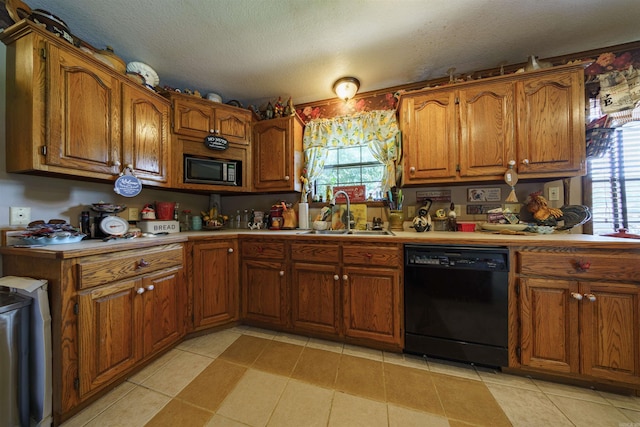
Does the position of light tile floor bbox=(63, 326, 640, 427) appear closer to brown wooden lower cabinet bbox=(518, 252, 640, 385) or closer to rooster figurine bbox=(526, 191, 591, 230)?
brown wooden lower cabinet bbox=(518, 252, 640, 385)

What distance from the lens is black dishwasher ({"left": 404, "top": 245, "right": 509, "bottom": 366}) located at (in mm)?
1331

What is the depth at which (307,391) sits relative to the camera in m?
1.22

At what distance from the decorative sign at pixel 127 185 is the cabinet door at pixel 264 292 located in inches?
40.1

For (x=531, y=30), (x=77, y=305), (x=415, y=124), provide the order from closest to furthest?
(x=77, y=305) < (x=531, y=30) < (x=415, y=124)

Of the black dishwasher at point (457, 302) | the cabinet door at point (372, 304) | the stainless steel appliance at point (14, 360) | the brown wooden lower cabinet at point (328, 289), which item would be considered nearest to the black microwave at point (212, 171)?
the brown wooden lower cabinet at point (328, 289)

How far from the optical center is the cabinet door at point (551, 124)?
4.86 ft

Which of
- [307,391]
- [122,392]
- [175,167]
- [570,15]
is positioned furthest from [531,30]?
[122,392]

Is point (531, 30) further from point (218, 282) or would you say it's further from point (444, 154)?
point (218, 282)

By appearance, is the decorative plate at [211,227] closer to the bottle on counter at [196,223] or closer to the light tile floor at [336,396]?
the bottle on counter at [196,223]

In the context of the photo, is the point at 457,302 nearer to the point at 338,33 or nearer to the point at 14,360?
the point at 338,33

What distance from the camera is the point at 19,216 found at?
126cm

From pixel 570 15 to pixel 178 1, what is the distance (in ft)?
8.50

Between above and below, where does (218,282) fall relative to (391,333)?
above

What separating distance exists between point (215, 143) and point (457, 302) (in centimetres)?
243
